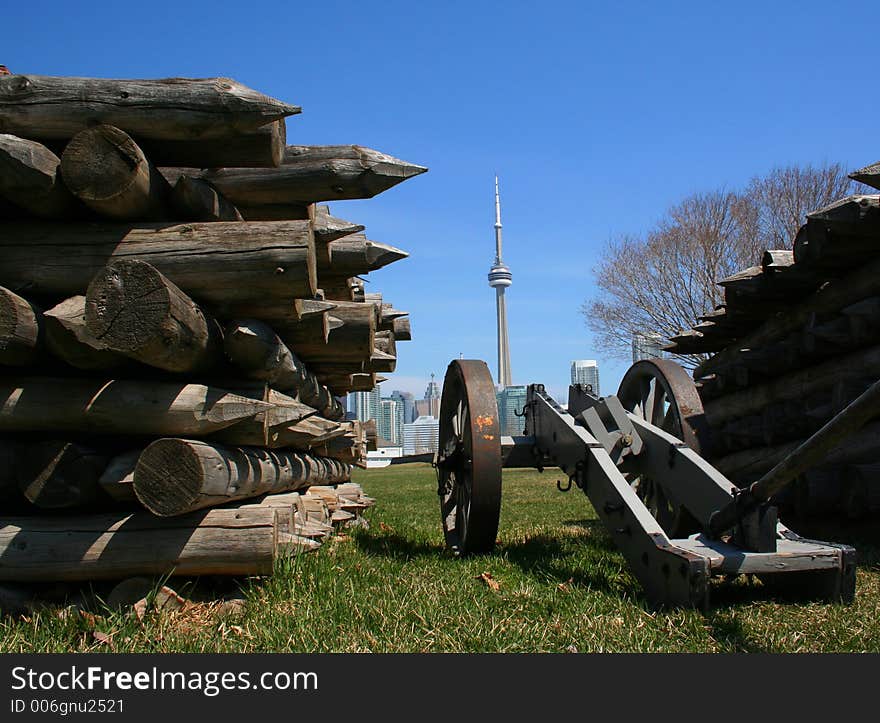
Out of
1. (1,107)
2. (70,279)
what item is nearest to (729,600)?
(70,279)

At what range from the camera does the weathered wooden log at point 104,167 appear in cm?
364

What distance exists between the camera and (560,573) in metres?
4.50

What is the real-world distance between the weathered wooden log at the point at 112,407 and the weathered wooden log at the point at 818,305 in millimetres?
4980

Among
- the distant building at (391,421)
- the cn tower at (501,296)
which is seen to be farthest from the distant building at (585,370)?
the distant building at (391,421)

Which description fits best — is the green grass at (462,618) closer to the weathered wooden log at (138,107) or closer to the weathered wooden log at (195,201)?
the weathered wooden log at (195,201)

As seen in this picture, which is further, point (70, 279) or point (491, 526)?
point (491, 526)

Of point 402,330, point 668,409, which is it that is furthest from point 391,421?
point 668,409

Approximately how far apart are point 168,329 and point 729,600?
307 centimetres

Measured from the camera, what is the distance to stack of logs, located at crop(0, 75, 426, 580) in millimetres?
3625

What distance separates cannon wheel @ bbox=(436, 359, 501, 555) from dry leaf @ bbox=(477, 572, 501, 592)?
427mm

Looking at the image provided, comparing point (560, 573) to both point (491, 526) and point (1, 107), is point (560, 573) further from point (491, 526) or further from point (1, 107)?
point (1, 107)

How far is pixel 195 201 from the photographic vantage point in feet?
13.8

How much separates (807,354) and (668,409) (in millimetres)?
1658

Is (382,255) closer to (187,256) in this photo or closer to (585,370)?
(187,256)
